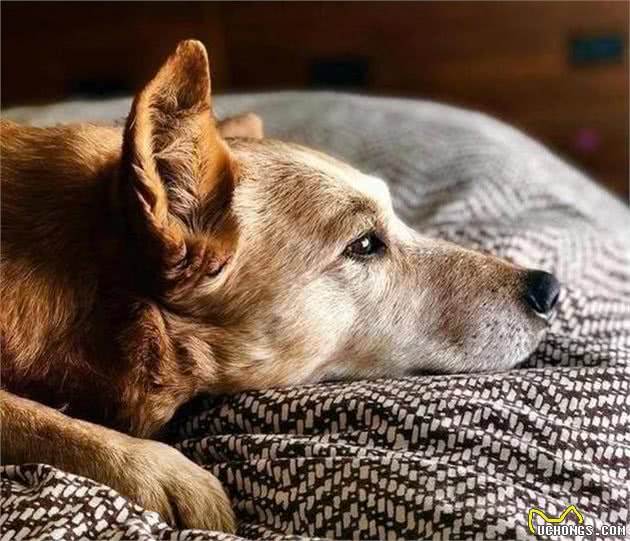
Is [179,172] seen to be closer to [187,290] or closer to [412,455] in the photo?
[187,290]

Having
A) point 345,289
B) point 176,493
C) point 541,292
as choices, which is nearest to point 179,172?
point 345,289

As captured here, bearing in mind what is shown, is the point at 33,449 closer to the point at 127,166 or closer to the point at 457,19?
the point at 127,166

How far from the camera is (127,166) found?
1257 mm

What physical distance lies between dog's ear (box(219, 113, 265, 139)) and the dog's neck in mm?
421

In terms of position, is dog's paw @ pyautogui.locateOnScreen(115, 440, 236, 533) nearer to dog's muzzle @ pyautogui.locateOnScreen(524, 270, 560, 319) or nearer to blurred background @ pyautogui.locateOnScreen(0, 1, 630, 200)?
dog's muzzle @ pyautogui.locateOnScreen(524, 270, 560, 319)

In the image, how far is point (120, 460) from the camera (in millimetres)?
1195

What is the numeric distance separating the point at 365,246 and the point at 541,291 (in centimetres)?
28

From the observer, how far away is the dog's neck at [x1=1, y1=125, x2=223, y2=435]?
4.23 feet

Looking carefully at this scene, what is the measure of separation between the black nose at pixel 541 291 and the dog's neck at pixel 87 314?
512 mm

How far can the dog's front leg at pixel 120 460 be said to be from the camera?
117cm

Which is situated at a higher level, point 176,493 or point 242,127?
point 242,127
